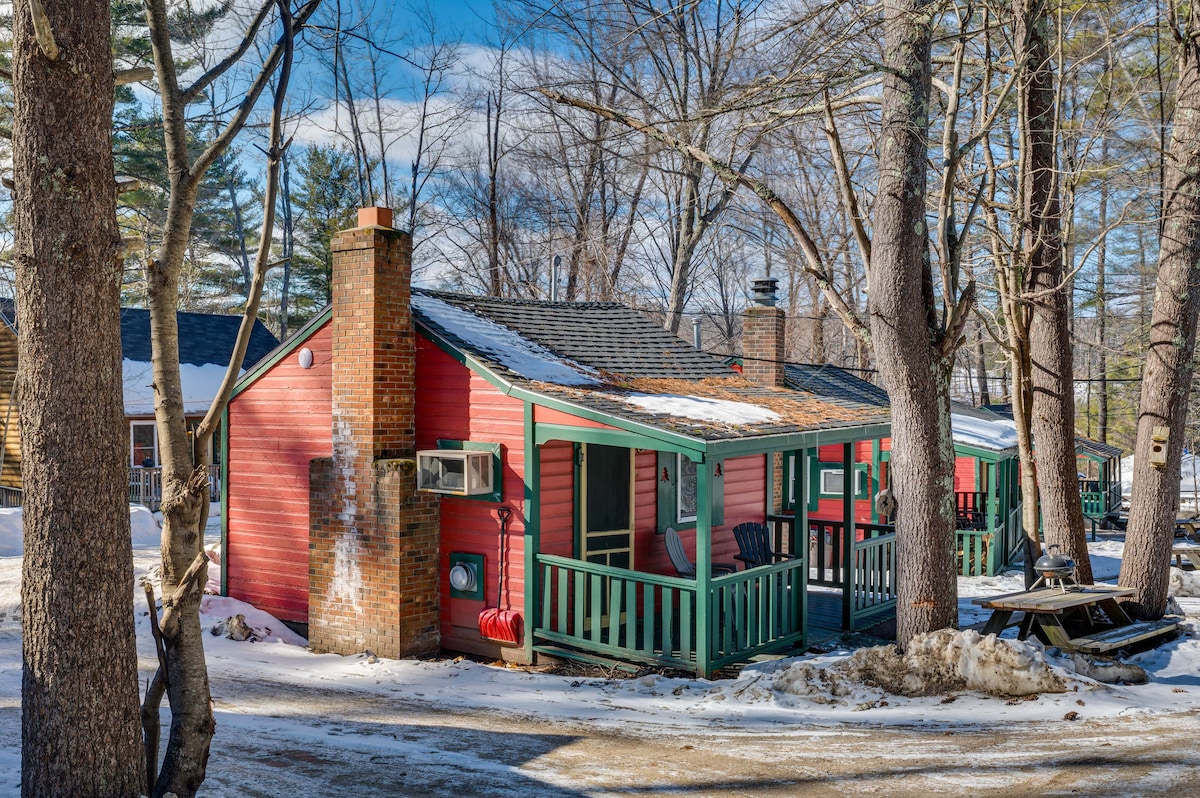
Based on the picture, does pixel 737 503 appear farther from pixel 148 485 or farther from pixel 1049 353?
pixel 148 485

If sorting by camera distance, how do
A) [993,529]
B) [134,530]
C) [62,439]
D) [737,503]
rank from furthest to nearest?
[134,530] < [993,529] < [737,503] < [62,439]

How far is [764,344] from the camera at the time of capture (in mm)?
16609

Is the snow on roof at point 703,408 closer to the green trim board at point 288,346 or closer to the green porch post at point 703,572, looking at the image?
the green porch post at point 703,572

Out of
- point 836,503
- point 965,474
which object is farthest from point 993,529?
point 965,474

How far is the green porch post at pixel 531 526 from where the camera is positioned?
917 cm

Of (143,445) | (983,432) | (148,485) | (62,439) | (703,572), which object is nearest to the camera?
(62,439)

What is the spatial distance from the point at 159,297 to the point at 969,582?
493 inches

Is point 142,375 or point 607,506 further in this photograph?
point 142,375

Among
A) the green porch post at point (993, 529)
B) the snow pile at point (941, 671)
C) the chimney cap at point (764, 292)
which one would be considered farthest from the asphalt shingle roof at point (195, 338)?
the snow pile at point (941, 671)

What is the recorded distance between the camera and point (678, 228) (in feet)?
85.9

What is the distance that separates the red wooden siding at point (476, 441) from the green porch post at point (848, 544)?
3.68 meters

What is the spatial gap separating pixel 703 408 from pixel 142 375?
57.7 feet

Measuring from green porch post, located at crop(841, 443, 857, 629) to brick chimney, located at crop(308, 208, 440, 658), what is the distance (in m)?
4.43

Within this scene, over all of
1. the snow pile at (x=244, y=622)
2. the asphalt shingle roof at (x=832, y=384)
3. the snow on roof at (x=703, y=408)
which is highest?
the asphalt shingle roof at (x=832, y=384)
